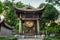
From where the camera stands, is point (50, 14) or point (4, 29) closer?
point (4, 29)

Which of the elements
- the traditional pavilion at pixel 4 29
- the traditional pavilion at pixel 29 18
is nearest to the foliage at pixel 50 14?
the traditional pavilion at pixel 4 29

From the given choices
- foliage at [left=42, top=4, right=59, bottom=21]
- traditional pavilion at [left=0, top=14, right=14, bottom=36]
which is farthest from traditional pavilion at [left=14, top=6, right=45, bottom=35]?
foliage at [left=42, top=4, right=59, bottom=21]

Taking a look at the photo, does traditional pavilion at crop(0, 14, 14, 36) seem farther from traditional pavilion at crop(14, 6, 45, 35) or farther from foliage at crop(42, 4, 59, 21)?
foliage at crop(42, 4, 59, 21)

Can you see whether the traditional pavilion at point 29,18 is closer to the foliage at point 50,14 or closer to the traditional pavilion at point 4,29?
the traditional pavilion at point 4,29

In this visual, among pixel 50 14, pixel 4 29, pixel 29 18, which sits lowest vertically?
pixel 4 29

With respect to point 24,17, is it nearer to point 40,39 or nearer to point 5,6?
point 40,39

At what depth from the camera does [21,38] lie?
31281 millimetres

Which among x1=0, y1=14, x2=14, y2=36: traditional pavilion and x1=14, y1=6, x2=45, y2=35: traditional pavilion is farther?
x1=0, y1=14, x2=14, y2=36: traditional pavilion

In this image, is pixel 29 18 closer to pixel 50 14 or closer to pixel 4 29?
pixel 4 29

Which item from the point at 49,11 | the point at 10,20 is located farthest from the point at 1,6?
the point at 49,11

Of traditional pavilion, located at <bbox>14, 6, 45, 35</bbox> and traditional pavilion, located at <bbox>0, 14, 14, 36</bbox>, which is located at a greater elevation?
traditional pavilion, located at <bbox>14, 6, 45, 35</bbox>

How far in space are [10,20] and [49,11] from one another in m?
10.3

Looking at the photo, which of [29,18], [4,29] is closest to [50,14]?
[4,29]

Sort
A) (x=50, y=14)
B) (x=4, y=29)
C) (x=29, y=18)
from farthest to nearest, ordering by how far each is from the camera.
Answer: (x=50, y=14) < (x=4, y=29) < (x=29, y=18)
